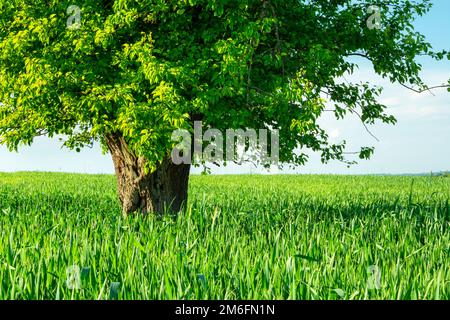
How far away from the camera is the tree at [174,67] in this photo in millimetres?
10914

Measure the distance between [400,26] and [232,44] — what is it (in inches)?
235

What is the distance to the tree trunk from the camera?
45.8ft

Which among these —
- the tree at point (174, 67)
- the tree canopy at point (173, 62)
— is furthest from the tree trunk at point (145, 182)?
the tree canopy at point (173, 62)

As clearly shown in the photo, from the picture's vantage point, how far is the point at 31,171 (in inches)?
1796

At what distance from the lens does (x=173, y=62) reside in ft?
37.1

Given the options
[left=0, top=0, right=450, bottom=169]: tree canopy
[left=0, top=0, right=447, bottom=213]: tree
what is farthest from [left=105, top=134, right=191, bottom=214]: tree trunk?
[left=0, top=0, right=450, bottom=169]: tree canopy

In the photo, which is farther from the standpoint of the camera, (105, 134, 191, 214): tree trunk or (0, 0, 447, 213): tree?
(105, 134, 191, 214): tree trunk

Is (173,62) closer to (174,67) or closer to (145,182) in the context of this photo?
(174,67)

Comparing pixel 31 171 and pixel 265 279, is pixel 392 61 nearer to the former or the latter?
pixel 265 279

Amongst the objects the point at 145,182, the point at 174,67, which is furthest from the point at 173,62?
the point at 145,182

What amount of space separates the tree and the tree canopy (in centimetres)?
3

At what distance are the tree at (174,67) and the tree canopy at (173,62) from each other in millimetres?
30

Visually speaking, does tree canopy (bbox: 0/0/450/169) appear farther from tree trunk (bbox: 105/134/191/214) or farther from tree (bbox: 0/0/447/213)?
tree trunk (bbox: 105/134/191/214)
